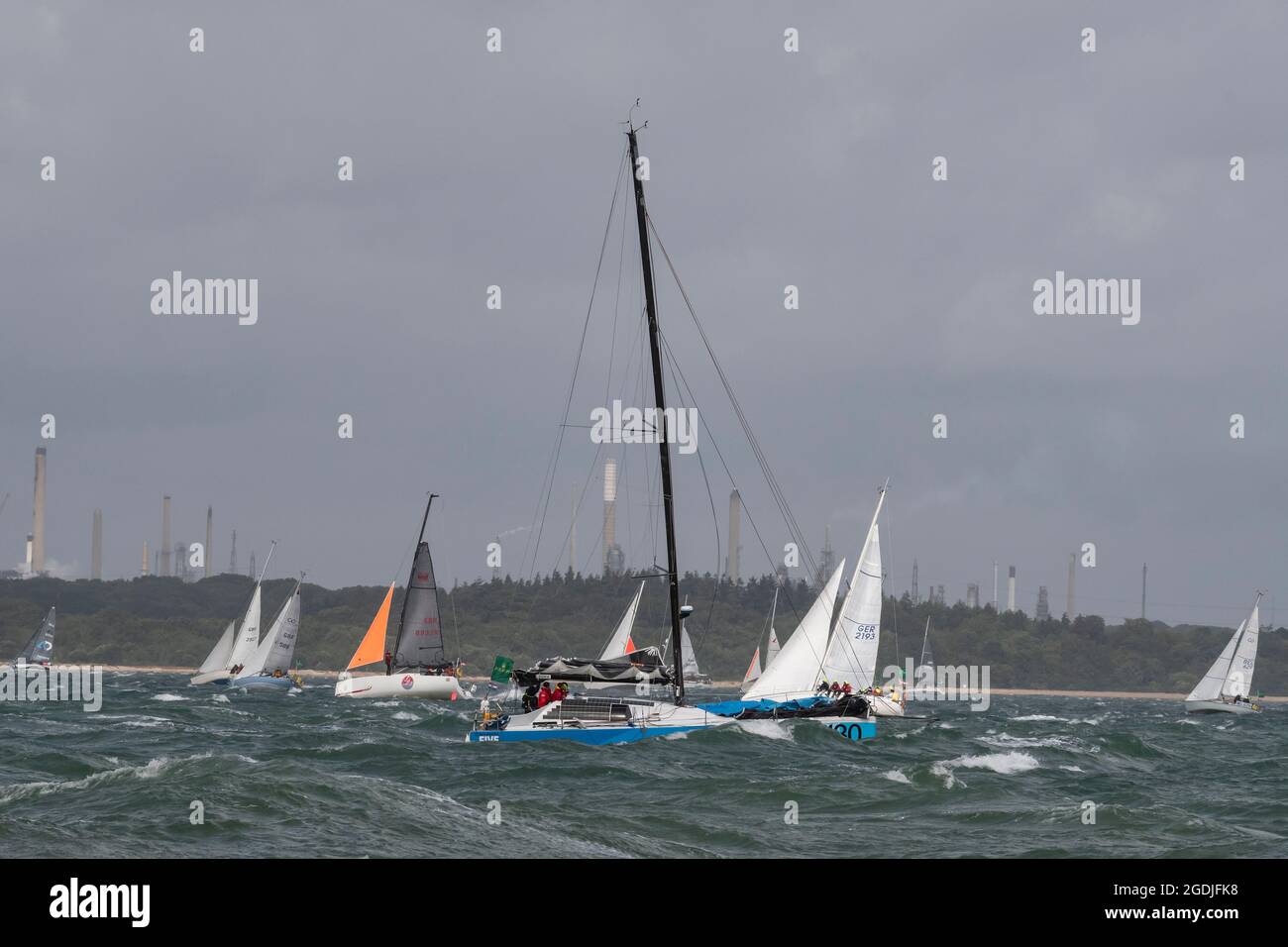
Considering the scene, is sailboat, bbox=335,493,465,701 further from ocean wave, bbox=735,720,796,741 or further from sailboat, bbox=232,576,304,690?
ocean wave, bbox=735,720,796,741

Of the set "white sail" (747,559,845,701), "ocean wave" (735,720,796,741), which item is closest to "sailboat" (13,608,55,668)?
"white sail" (747,559,845,701)

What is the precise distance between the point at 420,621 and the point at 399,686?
473 cm

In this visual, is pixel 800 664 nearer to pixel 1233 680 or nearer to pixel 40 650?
pixel 1233 680

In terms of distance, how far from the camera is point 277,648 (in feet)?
356

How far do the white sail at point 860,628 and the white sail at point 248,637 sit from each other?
59.4m

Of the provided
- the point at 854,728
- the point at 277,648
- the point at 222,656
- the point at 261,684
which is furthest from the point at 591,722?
the point at 222,656

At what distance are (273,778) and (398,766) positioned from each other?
7587 mm

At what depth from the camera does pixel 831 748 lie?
44.0 m

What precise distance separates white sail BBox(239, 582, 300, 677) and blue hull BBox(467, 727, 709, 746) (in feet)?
214

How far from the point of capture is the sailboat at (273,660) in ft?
351

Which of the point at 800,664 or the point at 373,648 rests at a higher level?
the point at 800,664
